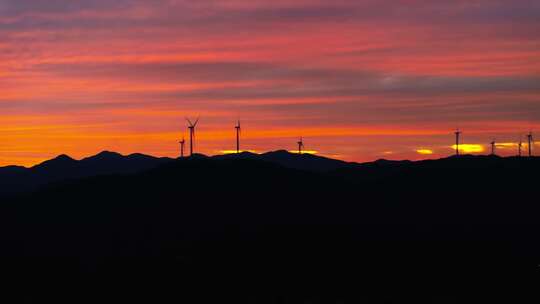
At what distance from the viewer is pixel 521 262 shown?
16750cm

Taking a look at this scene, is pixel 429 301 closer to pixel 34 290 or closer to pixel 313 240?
pixel 313 240

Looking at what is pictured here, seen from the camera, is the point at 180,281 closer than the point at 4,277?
Yes

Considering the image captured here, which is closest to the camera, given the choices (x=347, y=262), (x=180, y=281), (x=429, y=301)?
(x=429, y=301)

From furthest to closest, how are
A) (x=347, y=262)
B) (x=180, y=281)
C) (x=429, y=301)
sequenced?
(x=347, y=262)
(x=180, y=281)
(x=429, y=301)

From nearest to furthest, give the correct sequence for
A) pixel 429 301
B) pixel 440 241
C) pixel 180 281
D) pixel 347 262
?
pixel 429 301, pixel 180 281, pixel 347 262, pixel 440 241

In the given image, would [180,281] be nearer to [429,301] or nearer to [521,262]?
[429,301]

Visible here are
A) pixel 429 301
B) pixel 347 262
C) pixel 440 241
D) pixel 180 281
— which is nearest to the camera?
pixel 429 301

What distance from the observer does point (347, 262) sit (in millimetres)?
161125

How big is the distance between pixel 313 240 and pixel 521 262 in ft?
124

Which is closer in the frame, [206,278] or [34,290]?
[206,278]

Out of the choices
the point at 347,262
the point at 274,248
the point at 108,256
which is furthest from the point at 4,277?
the point at 347,262

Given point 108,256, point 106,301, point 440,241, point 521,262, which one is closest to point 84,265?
point 108,256

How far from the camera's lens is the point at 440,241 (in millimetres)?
181875

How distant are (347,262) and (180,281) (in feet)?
97.8
